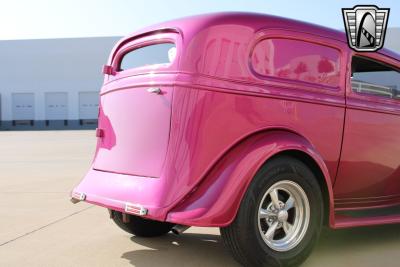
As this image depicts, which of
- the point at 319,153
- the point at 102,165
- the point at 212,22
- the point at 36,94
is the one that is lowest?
the point at 36,94

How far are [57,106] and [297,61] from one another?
4873 centimetres

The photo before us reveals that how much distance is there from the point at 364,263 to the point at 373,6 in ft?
11.4

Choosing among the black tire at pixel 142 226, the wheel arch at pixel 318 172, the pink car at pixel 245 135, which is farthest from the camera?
the black tire at pixel 142 226

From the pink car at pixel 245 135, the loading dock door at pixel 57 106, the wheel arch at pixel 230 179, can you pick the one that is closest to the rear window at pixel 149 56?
the pink car at pixel 245 135

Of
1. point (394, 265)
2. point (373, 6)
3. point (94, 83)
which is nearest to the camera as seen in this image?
point (394, 265)

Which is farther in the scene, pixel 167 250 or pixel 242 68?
pixel 167 250

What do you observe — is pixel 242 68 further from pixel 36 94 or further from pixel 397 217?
pixel 36 94

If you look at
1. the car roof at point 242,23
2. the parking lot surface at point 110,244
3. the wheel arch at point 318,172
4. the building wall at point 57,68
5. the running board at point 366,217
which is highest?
the car roof at point 242,23

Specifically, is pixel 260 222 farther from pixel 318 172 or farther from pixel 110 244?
pixel 110 244

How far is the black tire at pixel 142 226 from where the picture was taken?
15.6ft

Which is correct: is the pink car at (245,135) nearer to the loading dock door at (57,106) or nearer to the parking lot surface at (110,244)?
the parking lot surface at (110,244)

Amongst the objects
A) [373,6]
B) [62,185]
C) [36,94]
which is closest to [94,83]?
[36,94]

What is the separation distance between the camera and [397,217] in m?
4.41

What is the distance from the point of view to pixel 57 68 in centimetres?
4997
